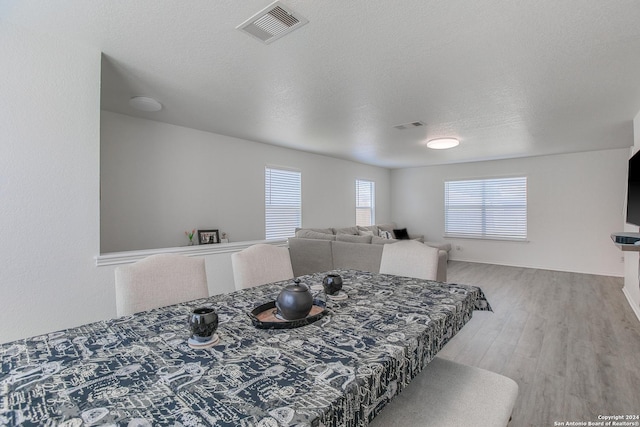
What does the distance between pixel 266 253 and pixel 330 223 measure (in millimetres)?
4261

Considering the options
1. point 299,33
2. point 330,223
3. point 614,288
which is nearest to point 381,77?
point 299,33

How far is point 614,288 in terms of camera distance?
15.3 ft

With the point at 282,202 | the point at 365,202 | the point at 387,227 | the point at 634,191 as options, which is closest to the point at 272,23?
the point at 282,202

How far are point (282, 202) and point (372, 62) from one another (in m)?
3.41

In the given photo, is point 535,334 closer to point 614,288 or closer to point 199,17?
point 614,288

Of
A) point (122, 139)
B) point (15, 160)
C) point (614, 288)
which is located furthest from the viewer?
point (614, 288)

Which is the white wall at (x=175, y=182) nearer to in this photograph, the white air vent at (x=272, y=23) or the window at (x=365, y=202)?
the window at (x=365, y=202)

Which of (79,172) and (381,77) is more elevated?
(381,77)

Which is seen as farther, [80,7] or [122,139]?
[122,139]

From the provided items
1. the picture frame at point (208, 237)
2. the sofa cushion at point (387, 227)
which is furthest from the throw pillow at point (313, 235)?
the sofa cushion at point (387, 227)

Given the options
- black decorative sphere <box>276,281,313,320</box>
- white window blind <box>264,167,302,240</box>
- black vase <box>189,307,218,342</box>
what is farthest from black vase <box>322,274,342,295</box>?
white window blind <box>264,167,302,240</box>

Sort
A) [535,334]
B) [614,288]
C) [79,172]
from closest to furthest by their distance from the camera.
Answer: [79,172], [535,334], [614,288]

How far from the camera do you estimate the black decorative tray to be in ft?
3.94

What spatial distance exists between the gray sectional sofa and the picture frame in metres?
1.14
